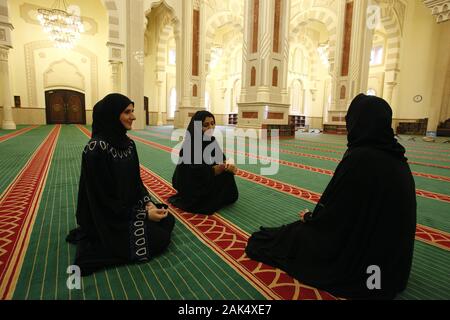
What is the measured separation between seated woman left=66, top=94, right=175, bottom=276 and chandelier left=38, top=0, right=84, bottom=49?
Result: 8.58 m

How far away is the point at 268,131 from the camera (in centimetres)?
658

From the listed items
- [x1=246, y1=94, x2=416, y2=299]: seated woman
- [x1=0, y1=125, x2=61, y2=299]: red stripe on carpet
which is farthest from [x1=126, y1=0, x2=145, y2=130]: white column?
[x1=246, y1=94, x2=416, y2=299]: seated woman

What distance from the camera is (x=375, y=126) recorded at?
94 centimetres

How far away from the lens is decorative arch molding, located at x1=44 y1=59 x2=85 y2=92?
9891mm

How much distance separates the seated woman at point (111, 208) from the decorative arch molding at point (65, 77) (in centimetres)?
1065

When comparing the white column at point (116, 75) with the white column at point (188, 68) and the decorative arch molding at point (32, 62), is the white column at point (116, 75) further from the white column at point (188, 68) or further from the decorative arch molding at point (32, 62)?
the decorative arch molding at point (32, 62)

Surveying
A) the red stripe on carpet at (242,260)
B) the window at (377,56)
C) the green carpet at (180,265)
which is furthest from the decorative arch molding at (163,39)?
the red stripe on carpet at (242,260)

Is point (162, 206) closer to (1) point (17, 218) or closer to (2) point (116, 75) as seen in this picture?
(1) point (17, 218)

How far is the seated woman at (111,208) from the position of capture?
1122 mm

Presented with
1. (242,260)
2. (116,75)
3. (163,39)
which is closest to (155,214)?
(242,260)

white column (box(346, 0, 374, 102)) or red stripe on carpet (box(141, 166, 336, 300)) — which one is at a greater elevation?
white column (box(346, 0, 374, 102))

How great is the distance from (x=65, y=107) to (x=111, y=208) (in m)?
10.9

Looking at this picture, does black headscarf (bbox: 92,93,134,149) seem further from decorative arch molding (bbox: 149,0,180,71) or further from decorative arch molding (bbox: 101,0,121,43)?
decorative arch molding (bbox: 149,0,180,71)

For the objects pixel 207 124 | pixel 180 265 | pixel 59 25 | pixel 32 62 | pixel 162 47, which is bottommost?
pixel 180 265
